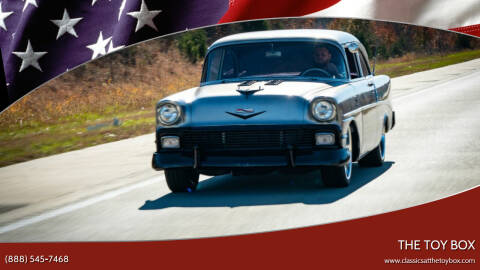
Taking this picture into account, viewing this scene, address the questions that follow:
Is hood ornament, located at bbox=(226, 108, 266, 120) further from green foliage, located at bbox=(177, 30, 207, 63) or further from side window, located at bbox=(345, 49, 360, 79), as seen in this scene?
green foliage, located at bbox=(177, 30, 207, 63)

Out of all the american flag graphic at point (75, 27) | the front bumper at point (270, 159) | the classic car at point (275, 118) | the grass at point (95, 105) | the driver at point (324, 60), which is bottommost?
the grass at point (95, 105)

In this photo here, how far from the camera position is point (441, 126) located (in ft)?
47.4

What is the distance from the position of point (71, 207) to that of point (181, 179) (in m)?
1.14

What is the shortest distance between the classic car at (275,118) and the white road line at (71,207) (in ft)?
2.61

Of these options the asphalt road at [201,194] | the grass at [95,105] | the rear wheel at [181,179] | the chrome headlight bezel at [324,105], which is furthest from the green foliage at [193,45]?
the chrome headlight bezel at [324,105]

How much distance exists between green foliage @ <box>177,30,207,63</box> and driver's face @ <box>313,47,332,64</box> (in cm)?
2297

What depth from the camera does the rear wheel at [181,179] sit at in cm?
908

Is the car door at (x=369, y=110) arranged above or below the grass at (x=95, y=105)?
above

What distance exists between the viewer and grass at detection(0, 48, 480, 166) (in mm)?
17359

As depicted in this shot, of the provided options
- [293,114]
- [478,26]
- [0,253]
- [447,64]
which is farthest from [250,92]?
[447,64]

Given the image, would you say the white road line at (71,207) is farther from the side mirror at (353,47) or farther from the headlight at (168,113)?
the side mirror at (353,47)

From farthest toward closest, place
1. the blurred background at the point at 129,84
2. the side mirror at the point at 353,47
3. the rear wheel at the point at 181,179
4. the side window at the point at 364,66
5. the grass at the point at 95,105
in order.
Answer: the blurred background at the point at 129,84, the grass at the point at 95,105, the side window at the point at 364,66, the side mirror at the point at 353,47, the rear wheel at the point at 181,179

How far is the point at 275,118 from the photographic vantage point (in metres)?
8.33

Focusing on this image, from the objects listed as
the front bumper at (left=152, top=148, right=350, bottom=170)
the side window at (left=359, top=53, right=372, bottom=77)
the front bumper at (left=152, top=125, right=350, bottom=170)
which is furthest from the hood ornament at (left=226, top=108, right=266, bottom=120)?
the side window at (left=359, top=53, right=372, bottom=77)
